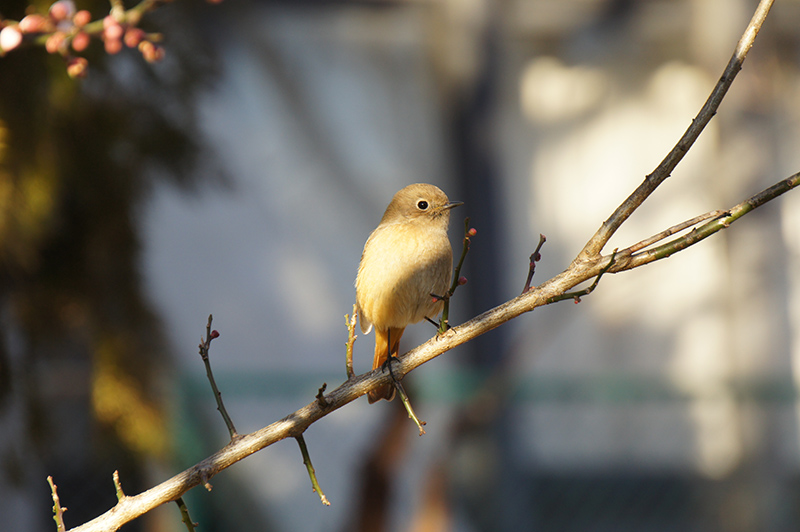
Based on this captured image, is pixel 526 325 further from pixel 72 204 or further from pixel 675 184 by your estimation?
pixel 72 204

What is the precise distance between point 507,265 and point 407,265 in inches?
179

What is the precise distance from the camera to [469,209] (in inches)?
228

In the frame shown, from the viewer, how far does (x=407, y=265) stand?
147 centimetres

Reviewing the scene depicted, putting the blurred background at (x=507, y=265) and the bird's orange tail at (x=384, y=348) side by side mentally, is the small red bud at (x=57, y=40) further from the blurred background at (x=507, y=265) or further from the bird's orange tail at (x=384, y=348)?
the blurred background at (x=507, y=265)

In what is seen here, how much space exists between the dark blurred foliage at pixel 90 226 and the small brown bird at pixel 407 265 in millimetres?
1499

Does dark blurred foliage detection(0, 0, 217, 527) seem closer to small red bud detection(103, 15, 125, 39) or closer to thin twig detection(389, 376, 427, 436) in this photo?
small red bud detection(103, 15, 125, 39)

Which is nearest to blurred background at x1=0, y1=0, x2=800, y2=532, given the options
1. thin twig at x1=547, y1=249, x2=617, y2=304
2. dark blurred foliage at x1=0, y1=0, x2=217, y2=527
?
dark blurred foliage at x1=0, y1=0, x2=217, y2=527

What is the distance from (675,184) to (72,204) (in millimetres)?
5093

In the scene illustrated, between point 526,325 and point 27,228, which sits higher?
point 27,228

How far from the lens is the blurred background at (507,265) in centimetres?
459

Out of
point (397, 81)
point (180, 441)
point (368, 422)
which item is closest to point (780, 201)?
point (397, 81)

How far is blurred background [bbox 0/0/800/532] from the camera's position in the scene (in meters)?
4.59

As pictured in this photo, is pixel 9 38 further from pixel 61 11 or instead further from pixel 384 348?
pixel 384 348

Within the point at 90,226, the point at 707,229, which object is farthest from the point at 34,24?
the point at 90,226
